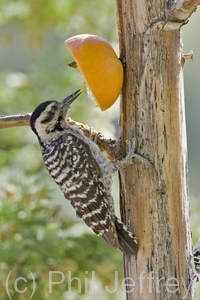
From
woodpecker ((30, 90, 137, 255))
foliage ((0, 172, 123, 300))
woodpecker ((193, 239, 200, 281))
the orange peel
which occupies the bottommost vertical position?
foliage ((0, 172, 123, 300))

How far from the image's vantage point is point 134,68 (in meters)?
3.08

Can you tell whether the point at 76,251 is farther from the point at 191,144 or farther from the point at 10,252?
the point at 191,144

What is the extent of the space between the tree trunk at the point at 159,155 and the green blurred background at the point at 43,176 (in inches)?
34.1

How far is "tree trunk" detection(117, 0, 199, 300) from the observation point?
3.00 meters

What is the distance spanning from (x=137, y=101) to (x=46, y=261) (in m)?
1.37

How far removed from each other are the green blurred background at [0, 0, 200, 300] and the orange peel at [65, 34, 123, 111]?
1080 millimetres

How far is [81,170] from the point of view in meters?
3.52

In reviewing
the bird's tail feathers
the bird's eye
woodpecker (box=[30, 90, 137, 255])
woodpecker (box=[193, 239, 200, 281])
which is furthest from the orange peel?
woodpecker (box=[193, 239, 200, 281])

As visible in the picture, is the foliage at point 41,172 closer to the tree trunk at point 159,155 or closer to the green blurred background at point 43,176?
the green blurred background at point 43,176

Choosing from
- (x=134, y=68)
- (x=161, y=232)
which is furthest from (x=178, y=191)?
(x=134, y=68)

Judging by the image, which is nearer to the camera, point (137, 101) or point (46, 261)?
point (137, 101)

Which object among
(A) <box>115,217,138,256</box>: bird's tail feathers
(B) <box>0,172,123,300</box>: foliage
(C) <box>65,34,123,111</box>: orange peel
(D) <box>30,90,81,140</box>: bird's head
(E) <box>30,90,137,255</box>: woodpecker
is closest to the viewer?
(C) <box>65,34,123,111</box>: orange peel

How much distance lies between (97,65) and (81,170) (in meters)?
0.81

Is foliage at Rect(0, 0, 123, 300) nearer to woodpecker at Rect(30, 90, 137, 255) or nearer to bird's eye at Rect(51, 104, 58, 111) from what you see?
woodpecker at Rect(30, 90, 137, 255)
